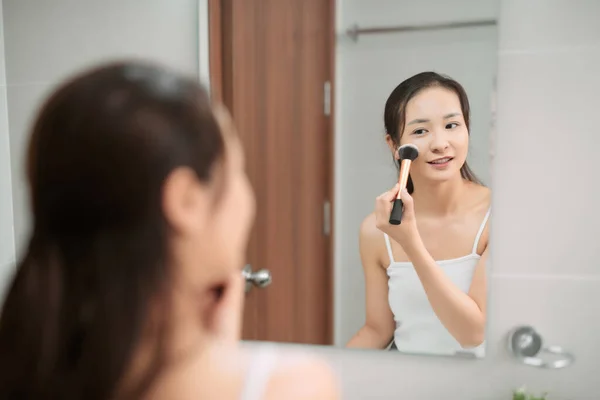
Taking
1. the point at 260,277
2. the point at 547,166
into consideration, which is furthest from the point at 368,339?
the point at 547,166

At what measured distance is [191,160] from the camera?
410mm

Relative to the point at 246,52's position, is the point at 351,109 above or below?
below

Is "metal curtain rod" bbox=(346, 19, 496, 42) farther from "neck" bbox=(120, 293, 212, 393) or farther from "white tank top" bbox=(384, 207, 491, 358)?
"neck" bbox=(120, 293, 212, 393)

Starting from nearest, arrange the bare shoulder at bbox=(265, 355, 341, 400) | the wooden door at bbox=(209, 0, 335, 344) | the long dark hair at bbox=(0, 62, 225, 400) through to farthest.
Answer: the long dark hair at bbox=(0, 62, 225, 400) < the bare shoulder at bbox=(265, 355, 341, 400) < the wooden door at bbox=(209, 0, 335, 344)

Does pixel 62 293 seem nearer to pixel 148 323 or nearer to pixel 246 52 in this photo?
pixel 148 323

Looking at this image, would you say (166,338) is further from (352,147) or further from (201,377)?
(352,147)

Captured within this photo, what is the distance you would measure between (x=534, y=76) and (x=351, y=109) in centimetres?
34

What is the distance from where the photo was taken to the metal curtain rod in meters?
0.94

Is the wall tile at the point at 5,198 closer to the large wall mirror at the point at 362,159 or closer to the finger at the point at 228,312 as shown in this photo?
the large wall mirror at the point at 362,159

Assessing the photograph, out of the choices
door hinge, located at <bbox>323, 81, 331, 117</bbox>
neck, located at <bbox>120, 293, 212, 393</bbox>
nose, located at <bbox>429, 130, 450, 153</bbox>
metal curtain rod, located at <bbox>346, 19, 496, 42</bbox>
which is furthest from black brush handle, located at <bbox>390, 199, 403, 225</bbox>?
neck, located at <bbox>120, 293, 212, 393</bbox>

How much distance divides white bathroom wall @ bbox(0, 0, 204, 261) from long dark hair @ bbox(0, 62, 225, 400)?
0.73 meters

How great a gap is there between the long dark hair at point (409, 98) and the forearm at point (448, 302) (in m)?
0.14

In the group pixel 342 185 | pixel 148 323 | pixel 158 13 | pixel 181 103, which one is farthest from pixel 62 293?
pixel 158 13

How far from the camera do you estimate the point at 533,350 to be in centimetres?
96
